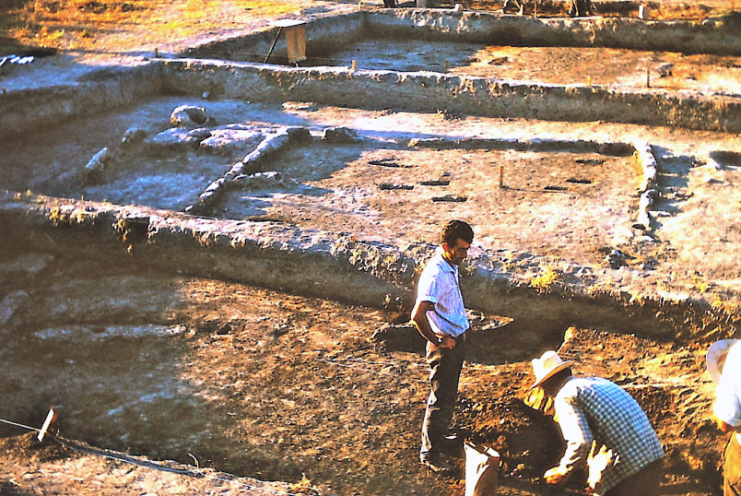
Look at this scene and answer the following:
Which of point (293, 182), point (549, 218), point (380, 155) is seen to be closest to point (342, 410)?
point (549, 218)

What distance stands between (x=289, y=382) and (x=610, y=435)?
2559 millimetres

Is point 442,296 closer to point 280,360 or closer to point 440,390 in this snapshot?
point 440,390

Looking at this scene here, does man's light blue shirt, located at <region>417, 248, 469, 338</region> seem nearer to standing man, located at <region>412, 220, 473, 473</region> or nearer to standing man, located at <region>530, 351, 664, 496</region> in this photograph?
standing man, located at <region>412, 220, 473, 473</region>

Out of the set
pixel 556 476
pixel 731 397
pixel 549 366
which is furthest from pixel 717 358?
pixel 556 476

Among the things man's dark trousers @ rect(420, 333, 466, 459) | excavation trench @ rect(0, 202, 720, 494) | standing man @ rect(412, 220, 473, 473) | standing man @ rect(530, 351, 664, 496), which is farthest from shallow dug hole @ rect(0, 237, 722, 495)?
standing man @ rect(530, 351, 664, 496)

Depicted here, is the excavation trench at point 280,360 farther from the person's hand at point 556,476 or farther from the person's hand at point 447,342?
the person's hand at point 447,342

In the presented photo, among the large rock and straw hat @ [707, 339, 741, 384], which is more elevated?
the large rock

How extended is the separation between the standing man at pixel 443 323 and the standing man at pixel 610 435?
70cm

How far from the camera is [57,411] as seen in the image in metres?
5.61

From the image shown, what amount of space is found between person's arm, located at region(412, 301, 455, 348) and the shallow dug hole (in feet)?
2.79

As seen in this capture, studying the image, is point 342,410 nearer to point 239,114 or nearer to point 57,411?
point 57,411

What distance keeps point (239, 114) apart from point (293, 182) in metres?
2.85

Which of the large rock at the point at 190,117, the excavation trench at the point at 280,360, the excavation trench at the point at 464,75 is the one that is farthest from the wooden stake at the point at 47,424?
the excavation trench at the point at 464,75

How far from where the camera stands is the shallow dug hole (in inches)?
198
